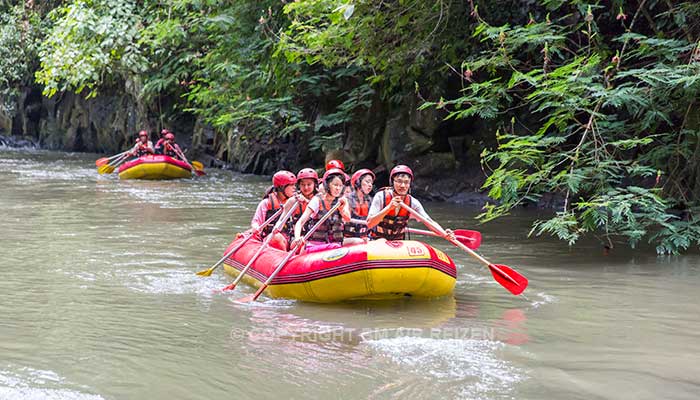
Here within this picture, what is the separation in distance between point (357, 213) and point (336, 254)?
1.32 m

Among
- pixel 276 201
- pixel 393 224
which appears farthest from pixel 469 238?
pixel 276 201

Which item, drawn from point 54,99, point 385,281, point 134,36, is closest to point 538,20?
point 385,281

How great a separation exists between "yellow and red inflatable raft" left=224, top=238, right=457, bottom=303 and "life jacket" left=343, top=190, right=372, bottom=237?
2.25 feet

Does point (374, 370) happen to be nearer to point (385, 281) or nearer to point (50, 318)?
point (385, 281)

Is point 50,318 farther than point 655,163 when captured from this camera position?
No

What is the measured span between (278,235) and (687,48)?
4.48 metres

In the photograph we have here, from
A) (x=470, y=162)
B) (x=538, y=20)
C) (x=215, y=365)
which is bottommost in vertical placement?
(x=215, y=365)

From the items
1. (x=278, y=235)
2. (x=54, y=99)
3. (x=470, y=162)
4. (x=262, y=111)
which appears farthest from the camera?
(x=54, y=99)

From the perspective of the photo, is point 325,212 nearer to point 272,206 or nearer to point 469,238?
point 272,206

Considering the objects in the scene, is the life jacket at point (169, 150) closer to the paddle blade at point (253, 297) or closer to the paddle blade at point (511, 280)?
the paddle blade at point (253, 297)

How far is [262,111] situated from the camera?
16.7 meters

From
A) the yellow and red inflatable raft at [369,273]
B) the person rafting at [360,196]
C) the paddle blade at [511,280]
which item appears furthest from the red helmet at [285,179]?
the paddle blade at [511,280]

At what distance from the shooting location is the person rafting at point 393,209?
741 cm

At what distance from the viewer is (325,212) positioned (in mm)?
7629
